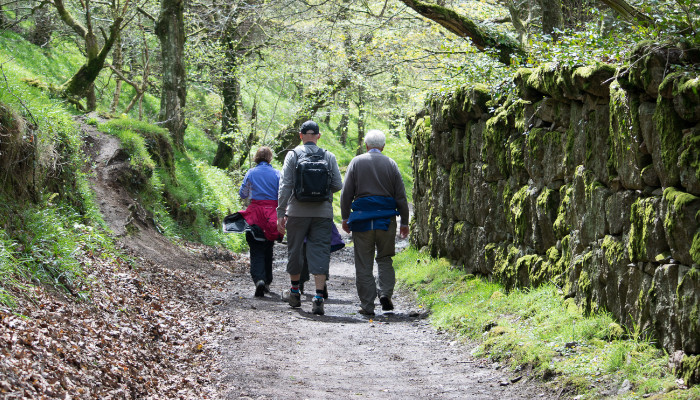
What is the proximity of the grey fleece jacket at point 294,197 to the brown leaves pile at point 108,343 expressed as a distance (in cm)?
161

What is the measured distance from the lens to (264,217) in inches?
364

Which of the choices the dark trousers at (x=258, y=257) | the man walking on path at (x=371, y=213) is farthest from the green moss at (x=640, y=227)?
the dark trousers at (x=258, y=257)

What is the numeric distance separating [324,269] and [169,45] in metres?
9.69

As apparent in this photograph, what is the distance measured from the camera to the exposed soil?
14.5 ft

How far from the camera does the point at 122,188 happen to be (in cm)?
1213

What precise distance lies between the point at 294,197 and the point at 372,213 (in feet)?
3.32

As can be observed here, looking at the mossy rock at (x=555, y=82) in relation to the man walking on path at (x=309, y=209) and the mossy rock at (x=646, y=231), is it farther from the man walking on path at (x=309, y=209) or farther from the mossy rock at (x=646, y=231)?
the man walking on path at (x=309, y=209)

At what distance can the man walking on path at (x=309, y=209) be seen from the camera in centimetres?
811

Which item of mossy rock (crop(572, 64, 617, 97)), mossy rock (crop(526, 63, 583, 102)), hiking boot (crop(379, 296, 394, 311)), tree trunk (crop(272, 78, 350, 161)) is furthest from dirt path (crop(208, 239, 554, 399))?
tree trunk (crop(272, 78, 350, 161))

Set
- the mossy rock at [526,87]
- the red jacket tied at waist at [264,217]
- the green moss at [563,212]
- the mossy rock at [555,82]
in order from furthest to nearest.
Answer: the red jacket tied at waist at [264,217] → the mossy rock at [526,87] → the green moss at [563,212] → the mossy rock at [555,82]

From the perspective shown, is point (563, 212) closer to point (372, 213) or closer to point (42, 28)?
point (372, 213)

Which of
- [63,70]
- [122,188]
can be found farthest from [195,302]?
[63,70]

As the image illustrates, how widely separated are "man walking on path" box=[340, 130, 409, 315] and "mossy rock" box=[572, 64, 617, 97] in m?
3.08

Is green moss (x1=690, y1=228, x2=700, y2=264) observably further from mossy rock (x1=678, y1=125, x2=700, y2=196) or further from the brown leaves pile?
the brown leaves pile
